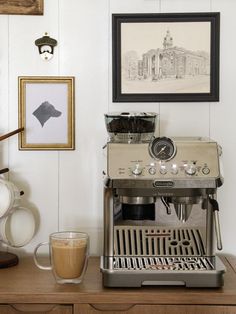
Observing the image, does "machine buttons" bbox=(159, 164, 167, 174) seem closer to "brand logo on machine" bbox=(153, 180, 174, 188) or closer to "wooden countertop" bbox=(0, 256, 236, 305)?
"brand logo on machine" bbox=(153, 180, 174, 188)

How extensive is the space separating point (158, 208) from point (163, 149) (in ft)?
0.92

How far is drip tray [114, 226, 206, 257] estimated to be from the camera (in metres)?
1.83

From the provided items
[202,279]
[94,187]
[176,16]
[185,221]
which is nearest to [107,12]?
[176,16]

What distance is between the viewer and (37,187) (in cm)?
219

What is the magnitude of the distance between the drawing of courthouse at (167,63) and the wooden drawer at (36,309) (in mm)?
936

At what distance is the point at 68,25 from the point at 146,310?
3.69 ft

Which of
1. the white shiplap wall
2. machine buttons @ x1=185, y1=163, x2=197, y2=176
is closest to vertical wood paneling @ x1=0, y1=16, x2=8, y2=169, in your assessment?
the white shiplap wall

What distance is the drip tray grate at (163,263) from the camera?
172 centimetres

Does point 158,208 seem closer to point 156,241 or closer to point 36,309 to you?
point 156,241

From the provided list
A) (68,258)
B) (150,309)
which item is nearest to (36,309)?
(68,258)

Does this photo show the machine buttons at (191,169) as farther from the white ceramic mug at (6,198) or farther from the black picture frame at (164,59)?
the white ceramic mug at (6,198)

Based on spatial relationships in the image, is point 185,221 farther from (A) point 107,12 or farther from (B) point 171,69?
(A) point 107,12

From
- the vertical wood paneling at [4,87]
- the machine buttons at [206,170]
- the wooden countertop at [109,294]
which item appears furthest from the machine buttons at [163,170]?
the vertical wood paneling at [4,87]

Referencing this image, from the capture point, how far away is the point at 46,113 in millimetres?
2166
